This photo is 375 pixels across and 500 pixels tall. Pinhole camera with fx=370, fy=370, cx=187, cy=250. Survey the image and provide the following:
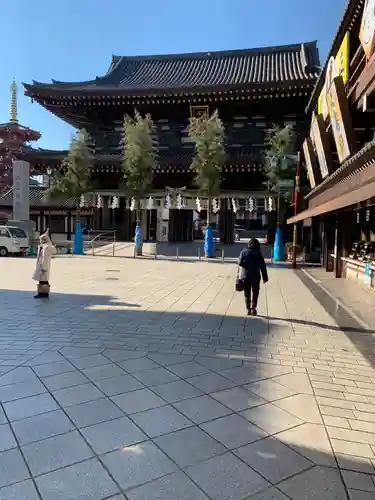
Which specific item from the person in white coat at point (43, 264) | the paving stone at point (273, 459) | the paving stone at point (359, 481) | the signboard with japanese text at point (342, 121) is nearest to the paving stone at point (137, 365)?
the paving stone at point (273, 459)

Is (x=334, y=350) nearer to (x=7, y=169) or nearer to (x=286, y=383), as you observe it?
(x=286, y=383)

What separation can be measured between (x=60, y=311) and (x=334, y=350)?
17.6 feet

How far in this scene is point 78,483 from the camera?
2.53m

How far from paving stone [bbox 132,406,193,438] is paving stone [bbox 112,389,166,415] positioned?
8cm

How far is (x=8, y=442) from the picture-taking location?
298 centimetres

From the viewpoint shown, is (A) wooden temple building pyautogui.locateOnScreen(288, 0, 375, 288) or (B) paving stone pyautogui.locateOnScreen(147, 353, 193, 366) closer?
(B) paving stone pyautogui.locateOnScreen(147, 353, 193, 366)

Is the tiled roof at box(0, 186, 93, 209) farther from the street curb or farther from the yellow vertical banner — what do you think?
the yellow vertical banner

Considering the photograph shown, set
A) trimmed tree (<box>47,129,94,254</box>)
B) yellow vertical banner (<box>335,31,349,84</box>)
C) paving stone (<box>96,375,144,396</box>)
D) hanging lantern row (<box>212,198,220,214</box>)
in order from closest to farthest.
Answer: paving stone (<box>96,375,144,396</box>)
yellow vertical banner (<box>335,31,349,84</box>)
trimmed tree (<box>47,129,94,254</box>)
hanging lantern row (<box>212,198,220,214</box>)

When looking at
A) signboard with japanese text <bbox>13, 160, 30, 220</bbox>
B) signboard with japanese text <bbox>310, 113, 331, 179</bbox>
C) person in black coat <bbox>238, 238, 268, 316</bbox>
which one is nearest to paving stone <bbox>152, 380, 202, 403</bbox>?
person in black coat <bbox>238, 238, 268, 316</bbox>

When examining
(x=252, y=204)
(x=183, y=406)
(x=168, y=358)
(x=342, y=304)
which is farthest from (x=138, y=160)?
(x=183, y=406)

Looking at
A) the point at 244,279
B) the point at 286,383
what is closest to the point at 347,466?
the point at 286,383

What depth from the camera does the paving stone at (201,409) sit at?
11.4 feet

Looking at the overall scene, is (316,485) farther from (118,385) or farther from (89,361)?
(89,361)

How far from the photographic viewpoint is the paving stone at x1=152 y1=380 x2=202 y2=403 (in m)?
3.87
